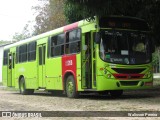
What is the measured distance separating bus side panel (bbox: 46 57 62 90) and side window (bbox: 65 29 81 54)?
3.60 ft

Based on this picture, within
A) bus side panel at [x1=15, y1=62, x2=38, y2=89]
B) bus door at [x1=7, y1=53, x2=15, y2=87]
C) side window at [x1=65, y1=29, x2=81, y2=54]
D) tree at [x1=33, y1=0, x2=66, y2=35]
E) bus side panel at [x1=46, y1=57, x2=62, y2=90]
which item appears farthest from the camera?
tree at [x1=33, y1=0, x2=66, y2=35]

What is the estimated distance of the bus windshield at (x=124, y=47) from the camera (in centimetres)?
1528

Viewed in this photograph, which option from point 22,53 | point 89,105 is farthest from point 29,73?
point 89,105

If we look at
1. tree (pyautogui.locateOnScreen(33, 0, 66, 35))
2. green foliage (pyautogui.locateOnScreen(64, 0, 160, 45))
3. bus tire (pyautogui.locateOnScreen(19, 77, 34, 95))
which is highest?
tree (pyautogui.locateOnScreen(33, 0, 66, 35))

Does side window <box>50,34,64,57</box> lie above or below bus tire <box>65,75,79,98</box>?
above

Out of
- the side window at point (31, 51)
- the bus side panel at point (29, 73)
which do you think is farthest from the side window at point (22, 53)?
the side window at point (31, 51)

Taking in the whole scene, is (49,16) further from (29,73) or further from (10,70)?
(29,73)

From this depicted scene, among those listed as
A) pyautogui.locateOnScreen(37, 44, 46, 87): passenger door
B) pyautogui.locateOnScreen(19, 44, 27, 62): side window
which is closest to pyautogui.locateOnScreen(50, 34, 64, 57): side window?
pyautogui.locateOnScreen(37, 44, 46, 87): passenger door

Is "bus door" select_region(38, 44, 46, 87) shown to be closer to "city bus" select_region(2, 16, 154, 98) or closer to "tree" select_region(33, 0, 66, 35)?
"city bus" select_region(2, 16, 154, 98)

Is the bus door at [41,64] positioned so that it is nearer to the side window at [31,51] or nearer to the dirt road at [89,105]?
the side window at [31,51]

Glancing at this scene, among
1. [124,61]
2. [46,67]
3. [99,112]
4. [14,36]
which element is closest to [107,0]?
[124,61]

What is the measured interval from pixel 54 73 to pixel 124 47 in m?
4.67

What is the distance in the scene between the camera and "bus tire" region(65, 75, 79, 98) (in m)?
16.9

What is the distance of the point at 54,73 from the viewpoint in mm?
18922
